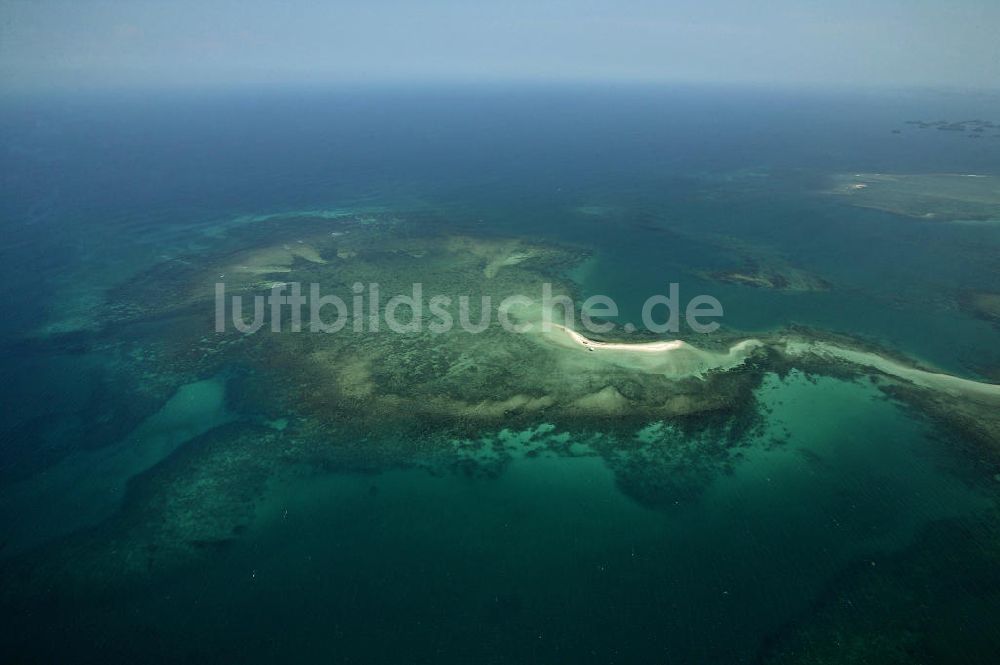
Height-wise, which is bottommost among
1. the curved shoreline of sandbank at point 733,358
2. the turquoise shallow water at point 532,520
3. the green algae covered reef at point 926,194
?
the turquoise shallow water at point 532,520

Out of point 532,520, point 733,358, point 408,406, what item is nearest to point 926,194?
point 733,358

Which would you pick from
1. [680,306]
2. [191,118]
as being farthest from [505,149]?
[191,118]

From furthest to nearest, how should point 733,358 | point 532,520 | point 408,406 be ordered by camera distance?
point 733,358 < point 408,406 < point 532,520

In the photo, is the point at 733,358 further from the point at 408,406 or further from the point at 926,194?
the point at 926,194

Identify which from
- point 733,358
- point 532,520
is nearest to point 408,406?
point 532,520

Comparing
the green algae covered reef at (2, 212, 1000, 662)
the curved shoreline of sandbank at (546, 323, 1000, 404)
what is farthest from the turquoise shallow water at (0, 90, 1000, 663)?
the curved shoreline of sandbank at (546, 323, 1000, 404)

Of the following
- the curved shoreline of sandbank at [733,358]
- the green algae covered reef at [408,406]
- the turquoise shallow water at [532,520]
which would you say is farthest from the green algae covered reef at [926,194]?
the green algae covered reef at [408,406]

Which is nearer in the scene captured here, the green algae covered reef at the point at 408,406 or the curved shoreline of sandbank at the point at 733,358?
the green algae covered reef at the point at 408,406

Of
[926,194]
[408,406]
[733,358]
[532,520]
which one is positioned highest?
[926,194]

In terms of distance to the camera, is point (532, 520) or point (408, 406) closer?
point (532, 520)

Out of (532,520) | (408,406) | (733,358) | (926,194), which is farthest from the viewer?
(926,194)

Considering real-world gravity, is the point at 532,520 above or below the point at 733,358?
below

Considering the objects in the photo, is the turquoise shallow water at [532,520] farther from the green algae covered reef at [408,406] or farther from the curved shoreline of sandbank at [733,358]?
the curved shoreline of sandbank at [733,358]

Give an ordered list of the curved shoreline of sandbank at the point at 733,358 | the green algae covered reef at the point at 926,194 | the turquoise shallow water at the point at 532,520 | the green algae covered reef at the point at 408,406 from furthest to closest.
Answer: the green algae covered reef at the point at 926,194, the curved shoreline of sandbank at the point at 733,358, the green algae covered reef at the point at 408,406, the turquoise shallow water at the point at 532,520
